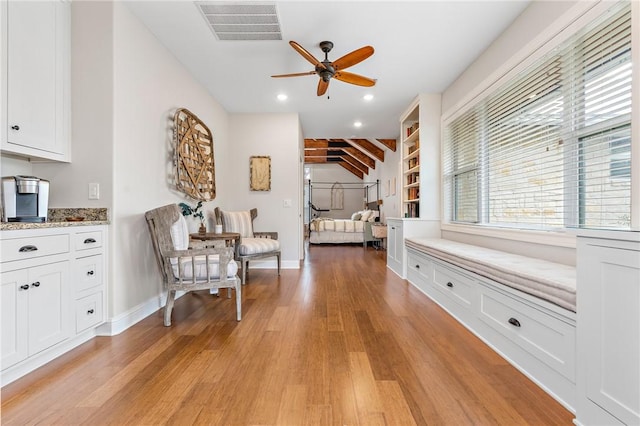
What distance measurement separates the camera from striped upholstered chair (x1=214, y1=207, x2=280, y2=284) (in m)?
3.70

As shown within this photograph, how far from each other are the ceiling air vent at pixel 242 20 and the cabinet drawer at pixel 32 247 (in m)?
1.96

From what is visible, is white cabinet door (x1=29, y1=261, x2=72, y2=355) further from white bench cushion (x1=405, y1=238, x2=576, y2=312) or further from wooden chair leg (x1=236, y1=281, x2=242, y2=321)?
white bench cushion (x1=405, y1=238, x2=576, y2=312)

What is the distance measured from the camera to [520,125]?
240 cm

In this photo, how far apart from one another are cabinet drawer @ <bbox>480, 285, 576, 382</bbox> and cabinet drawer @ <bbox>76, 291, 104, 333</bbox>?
2729 millimetres

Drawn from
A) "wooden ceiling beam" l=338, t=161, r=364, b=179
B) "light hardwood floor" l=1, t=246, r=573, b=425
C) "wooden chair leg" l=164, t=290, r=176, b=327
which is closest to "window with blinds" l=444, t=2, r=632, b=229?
"light hardwood floor" l=1, t=246, r=573, b=425

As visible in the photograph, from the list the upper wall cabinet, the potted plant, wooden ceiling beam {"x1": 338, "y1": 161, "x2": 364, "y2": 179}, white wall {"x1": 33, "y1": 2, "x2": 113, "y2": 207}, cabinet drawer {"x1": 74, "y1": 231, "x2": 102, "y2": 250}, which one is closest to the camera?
the upper wall cabinet

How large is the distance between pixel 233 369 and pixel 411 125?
4.40 meters

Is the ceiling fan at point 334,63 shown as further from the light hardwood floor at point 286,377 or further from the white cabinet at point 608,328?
the light hardwood floor at point 286,377

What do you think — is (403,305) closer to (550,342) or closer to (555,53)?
(550,342)

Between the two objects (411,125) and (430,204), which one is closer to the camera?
(430,204)

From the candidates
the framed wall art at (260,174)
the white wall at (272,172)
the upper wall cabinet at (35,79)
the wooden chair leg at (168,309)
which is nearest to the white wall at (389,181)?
the white wall at (272,172)

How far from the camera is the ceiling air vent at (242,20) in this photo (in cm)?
223

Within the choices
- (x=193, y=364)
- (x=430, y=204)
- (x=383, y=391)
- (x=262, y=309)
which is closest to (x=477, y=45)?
(x=430, y=204)

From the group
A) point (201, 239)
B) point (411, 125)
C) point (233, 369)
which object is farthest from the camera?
point (411, 125)
